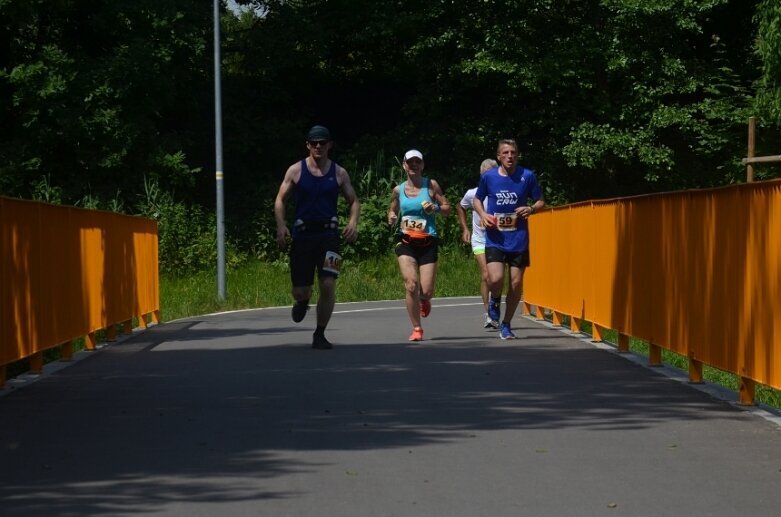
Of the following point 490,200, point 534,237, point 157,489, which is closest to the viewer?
point 157,489

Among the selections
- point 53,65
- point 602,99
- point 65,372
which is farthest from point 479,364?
point 602,99

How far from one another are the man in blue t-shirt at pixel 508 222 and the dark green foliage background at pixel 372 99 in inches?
760

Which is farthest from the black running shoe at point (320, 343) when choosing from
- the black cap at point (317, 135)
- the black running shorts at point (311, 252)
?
the black cap at point (317, 135)

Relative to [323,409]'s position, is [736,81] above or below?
above

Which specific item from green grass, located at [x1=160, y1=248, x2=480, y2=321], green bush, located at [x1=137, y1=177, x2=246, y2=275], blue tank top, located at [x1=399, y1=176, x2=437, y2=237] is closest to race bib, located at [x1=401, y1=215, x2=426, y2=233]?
blue tank top, located at [x1=399, y1=176, x2=437, y2=237]

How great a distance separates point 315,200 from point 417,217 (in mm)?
1671

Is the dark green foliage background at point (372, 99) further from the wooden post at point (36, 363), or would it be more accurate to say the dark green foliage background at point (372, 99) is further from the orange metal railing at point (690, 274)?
the wooden post at point (36, 363)

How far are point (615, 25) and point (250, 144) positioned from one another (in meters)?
8.72

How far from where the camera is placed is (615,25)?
37750 millimetres

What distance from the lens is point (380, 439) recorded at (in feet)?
28.6

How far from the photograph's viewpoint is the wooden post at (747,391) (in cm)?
994

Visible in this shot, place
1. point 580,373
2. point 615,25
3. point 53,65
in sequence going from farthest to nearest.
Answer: point 615,25, point 53,65, point 580,373

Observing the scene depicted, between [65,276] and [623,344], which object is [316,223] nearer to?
[65,276]

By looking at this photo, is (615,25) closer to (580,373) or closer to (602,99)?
(602,99)
